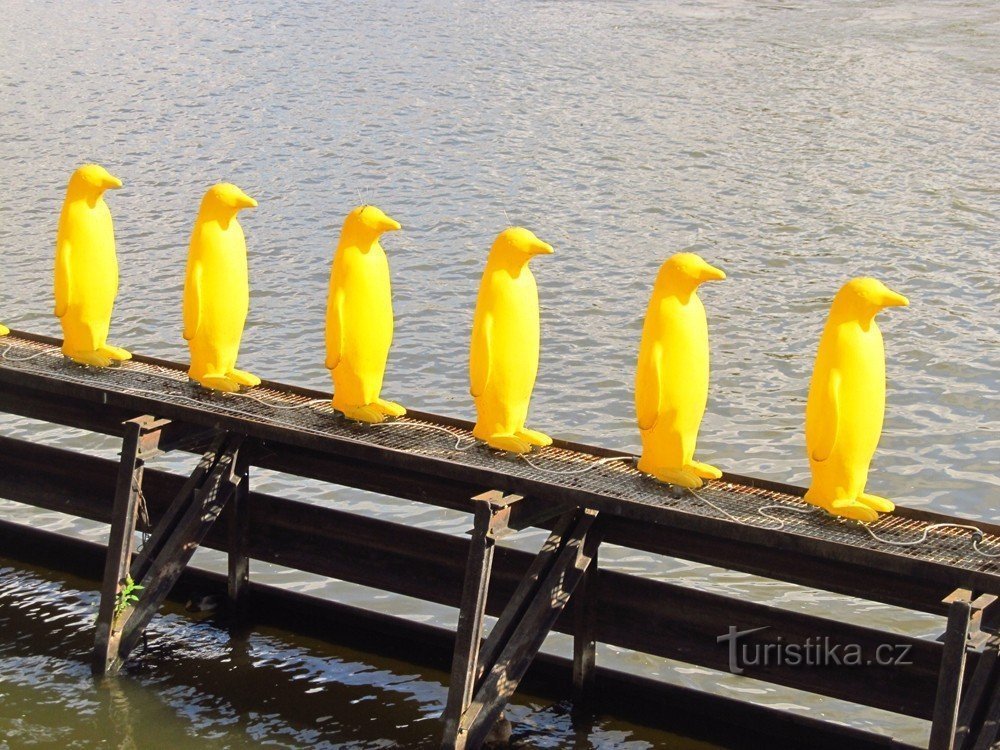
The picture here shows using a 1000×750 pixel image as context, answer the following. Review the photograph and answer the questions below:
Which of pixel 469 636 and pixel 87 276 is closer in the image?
pixel 469 636

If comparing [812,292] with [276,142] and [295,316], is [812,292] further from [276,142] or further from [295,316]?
[276,142]

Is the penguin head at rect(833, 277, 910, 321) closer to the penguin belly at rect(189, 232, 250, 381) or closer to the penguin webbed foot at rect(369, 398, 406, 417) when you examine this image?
the penguin webbed foot at rect(369, 398, 406, 417)

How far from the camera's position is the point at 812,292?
15289 millimetres

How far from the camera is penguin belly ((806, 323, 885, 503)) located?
718cm

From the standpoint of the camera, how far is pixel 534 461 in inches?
310

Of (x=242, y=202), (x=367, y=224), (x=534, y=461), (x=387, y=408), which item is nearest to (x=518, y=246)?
(x=367, y=224)

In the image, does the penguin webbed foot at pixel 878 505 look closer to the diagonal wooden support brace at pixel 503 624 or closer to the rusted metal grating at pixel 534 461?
the rusted metal grating at pixel 534 461

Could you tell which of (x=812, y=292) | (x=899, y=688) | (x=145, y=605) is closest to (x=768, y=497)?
(x=899, y=688)

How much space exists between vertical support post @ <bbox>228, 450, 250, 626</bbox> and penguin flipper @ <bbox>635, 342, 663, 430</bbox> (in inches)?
100

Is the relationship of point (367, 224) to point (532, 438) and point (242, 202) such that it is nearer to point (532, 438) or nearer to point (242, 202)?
point (242, 202)

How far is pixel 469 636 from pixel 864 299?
2.58 metres

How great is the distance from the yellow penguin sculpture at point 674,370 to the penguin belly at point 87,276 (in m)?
3.52

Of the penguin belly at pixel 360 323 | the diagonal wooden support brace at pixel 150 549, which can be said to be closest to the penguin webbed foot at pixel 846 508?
the penguin belly at pixel 360 323

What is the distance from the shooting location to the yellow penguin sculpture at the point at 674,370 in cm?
754
